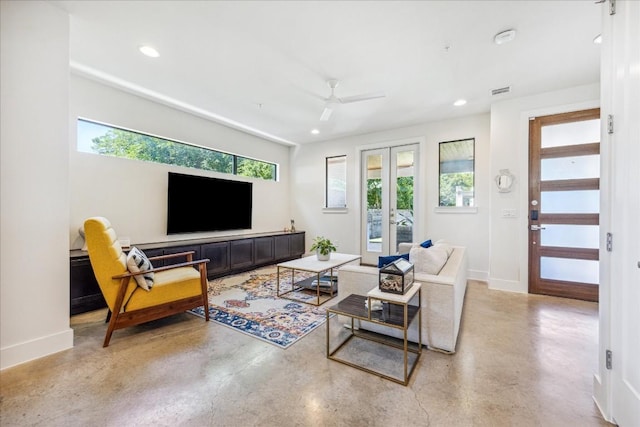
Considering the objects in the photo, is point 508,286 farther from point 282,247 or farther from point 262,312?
point 282,247

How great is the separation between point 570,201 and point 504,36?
244cm

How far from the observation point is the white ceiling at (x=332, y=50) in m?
2.11

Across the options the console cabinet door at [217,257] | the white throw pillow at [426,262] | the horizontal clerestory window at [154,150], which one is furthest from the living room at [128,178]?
the white throw pillow at [426,262]

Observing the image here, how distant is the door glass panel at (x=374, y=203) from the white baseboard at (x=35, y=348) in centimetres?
459

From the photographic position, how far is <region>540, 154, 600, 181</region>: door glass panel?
332cm

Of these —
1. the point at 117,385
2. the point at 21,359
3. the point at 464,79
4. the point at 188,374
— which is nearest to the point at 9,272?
Result: the point at 21,359

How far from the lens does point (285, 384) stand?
67.4 inches

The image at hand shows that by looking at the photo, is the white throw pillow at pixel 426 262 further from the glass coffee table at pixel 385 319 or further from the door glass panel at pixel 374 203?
the door glass panel at pixel 374 203

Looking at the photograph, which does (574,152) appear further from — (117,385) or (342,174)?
(117,385)

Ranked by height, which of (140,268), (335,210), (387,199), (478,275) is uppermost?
(387,199)

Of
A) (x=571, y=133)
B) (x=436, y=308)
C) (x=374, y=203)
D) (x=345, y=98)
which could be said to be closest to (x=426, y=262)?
(x=436, y=308)

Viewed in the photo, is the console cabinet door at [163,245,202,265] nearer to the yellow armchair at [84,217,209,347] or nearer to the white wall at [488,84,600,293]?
the yellow armchair at [84,217,209,347]

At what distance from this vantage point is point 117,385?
1.71m

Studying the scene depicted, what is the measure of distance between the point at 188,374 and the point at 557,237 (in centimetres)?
454
